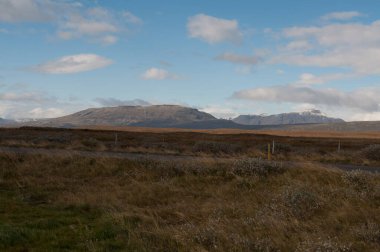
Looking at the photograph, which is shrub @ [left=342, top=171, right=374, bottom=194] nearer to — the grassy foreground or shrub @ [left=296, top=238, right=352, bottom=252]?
the grassy foreground

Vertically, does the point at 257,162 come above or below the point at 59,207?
above

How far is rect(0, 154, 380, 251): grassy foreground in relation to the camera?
25.6 feet

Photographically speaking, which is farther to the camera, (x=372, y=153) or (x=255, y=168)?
(x=372, y=153)

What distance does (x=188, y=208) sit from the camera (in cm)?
1119

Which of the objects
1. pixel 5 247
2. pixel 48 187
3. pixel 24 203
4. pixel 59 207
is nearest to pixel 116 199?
pixel 59 207

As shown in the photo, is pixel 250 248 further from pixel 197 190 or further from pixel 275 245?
pixel 197 190

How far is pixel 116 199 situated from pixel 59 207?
1733 mm

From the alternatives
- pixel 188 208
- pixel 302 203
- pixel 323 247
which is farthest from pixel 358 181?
pixel 323 247

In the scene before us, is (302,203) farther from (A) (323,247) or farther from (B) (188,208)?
(A) (323,247)

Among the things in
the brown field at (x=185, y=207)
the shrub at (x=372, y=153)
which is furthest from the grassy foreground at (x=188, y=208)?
the shrub at (x=372, y=153)

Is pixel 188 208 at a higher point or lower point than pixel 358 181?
lower

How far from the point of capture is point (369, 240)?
743cm

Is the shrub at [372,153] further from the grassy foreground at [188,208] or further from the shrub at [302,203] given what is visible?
the shrub at [302,203]

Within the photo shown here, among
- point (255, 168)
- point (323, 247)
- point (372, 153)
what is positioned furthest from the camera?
point (372, 153)
